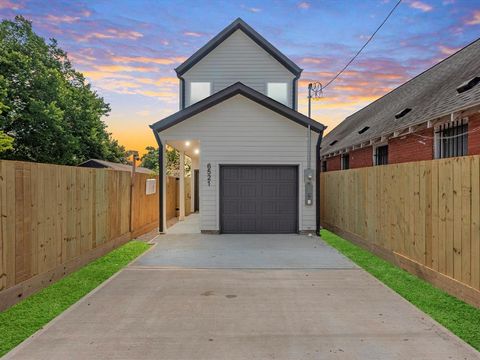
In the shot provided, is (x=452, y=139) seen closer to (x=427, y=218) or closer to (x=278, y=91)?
(x=427, y=218)

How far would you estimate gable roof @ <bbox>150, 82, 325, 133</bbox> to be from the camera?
1207cm

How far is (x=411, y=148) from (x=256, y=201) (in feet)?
19.1

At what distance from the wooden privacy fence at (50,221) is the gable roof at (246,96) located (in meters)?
3.35

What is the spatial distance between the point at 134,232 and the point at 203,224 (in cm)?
241

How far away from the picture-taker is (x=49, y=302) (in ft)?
17.6

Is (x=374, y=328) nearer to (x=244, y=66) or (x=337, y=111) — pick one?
(x=244, y=66)

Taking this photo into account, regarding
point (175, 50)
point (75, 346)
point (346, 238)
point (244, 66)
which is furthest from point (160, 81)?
point (75, 346)

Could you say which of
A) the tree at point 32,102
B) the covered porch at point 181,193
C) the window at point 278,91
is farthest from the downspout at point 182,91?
the tree at point 32,102

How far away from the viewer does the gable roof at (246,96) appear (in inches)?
475

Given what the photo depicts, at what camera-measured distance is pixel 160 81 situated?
22766mm

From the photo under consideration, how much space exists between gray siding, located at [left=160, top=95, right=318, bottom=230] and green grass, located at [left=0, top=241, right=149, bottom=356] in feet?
15.4

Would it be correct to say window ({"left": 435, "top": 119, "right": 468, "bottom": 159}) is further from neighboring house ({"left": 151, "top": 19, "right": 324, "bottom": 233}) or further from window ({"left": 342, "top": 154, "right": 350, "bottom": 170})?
window ({"left": 342, "top": 154, "right": 350, "bottom": 170})

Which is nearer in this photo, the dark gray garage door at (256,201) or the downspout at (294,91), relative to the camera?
the dark gray garage door at (256,201)

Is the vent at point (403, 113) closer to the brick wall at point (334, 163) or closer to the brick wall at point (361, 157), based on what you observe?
the brick wall at point (361, 157)
